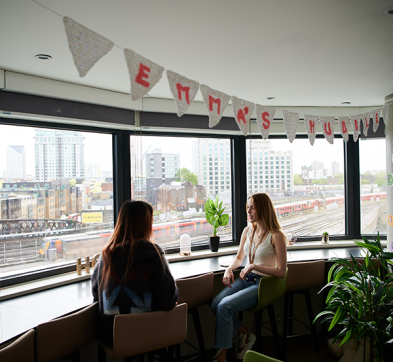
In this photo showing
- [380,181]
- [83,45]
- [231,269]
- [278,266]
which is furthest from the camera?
[380,181]

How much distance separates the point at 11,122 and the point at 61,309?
1.54 meters

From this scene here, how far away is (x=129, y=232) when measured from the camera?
194 centimetres

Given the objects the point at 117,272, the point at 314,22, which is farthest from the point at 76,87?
the point at 314,22

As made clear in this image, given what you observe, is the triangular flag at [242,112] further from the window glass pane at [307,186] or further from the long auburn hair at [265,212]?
the window glass pane at [307,186]

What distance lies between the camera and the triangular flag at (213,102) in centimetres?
251

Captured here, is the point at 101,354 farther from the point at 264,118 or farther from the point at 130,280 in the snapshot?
the point at 264,118

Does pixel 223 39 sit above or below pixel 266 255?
above

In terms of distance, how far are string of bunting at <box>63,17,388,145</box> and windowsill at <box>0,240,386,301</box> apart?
1.37 metres

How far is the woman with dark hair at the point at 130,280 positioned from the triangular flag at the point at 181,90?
0.81 m

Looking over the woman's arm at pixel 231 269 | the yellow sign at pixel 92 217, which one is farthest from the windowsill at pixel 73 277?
the woman's arm at pixel 231 269

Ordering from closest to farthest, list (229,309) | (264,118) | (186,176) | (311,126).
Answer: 1. (229,309)
2. (264,118)
3. (311,126)
4. (186,176)

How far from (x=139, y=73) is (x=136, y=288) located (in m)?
1.19

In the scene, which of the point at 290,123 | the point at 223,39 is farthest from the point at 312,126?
the point at 223,39

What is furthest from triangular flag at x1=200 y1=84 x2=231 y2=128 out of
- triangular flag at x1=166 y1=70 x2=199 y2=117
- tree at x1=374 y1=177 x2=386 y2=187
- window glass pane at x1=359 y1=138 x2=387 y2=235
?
tree at x1=374 y1=177 x2=386 y2=187
